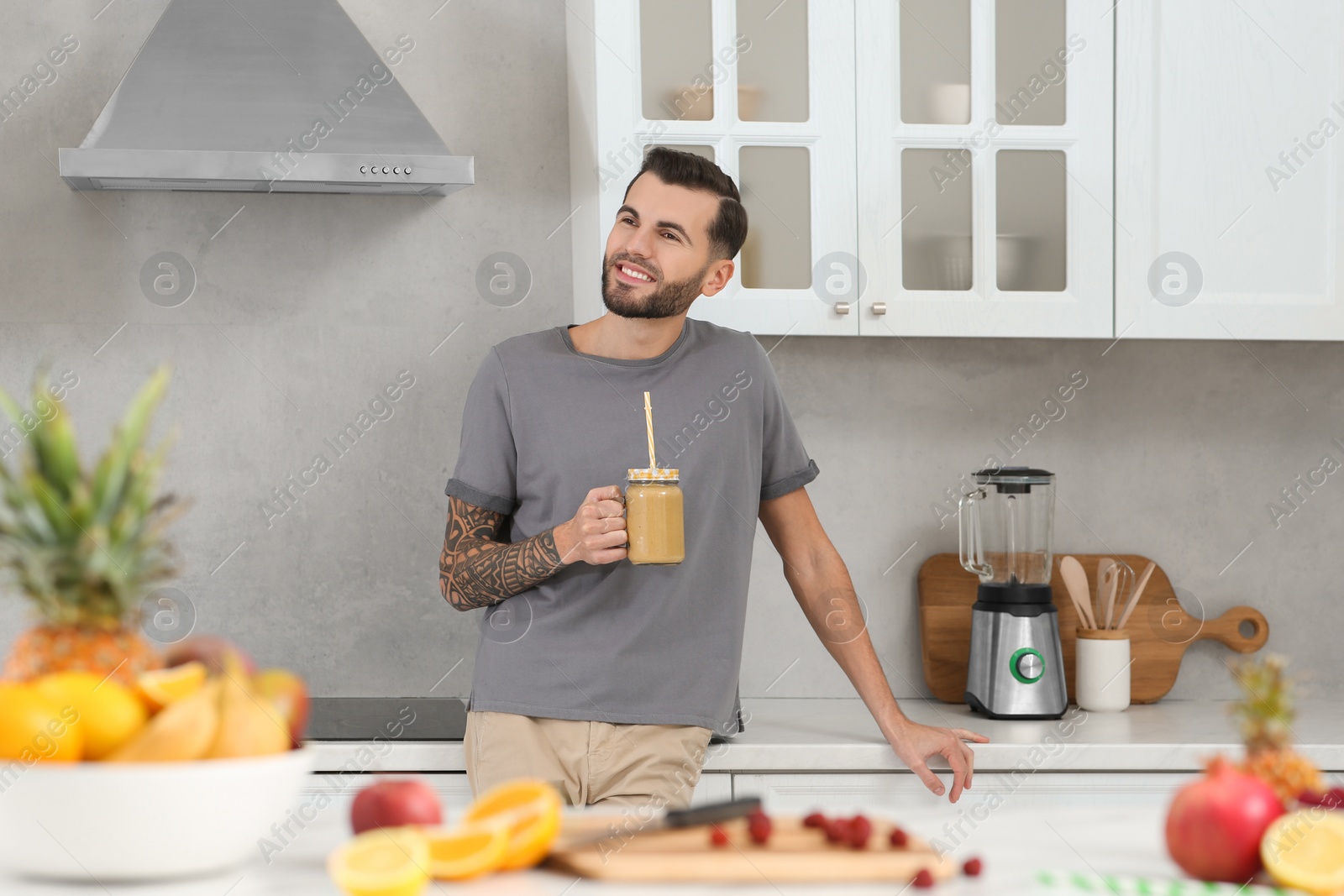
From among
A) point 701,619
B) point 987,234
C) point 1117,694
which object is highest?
point 987,234

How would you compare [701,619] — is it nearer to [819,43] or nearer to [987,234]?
[987,234]

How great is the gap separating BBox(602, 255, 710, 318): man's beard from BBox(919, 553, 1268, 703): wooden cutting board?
100cm

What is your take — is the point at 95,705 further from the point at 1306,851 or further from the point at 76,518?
the point at 1306,851

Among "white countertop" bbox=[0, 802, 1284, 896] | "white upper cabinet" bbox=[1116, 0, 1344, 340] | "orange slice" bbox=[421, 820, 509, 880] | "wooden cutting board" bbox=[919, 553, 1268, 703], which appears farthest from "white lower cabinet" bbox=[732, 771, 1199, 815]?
"orange slice" bbox=[421, 820, 509, 880]

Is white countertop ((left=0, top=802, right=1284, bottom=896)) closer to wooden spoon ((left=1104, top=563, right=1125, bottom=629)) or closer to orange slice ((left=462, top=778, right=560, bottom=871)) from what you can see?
orange slice ((left=462, top=778, right=560, bottom=871))

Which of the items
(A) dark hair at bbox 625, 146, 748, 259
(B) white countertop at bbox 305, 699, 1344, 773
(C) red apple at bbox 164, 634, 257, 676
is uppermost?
(A) dark hair at bbox 625, 146, 748, 259

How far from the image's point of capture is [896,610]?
257cm

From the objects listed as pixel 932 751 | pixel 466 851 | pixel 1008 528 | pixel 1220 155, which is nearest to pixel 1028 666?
pixel 1008 528

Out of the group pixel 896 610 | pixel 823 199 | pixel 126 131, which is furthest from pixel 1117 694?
pixel 126 131

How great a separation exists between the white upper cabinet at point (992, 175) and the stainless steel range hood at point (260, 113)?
0.81m

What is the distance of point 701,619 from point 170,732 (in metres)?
1.16

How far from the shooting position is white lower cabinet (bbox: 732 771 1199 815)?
6.55ft

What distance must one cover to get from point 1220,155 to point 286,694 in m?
2.06

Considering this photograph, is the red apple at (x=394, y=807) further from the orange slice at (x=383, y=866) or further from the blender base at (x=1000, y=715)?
the blender base at (x=1000, y=715)
